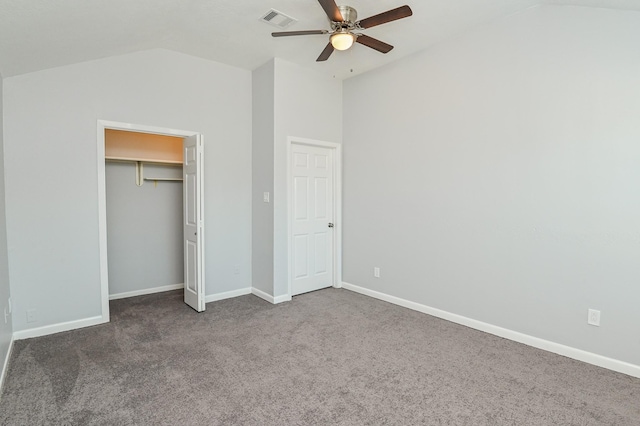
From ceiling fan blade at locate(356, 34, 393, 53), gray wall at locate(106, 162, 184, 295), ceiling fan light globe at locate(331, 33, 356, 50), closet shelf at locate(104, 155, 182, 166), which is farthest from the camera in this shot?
gray wall at locate(106, 162, 184, 295)

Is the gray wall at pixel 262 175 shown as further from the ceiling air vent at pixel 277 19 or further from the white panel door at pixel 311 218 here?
the ceiling air vent at pixel 277 19

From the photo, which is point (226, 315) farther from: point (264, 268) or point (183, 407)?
point (183, 407)

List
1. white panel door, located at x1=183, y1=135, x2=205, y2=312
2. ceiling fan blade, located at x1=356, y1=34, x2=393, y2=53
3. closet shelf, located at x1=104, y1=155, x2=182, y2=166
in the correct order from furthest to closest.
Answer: closet shelf, located at x1=104, y1=155, x2=182, y2=166 → white panel door, located at x1=183, y1=135, x2=205, y2=312 → ceiling fan blade, located at x1=356, y1=34, x2=393, y2=53

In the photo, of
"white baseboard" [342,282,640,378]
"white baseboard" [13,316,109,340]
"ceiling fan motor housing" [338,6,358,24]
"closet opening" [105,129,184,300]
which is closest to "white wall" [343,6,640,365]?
"white baseboard" [342,282,640,378]

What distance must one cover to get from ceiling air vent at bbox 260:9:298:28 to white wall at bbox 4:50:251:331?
1.33 metres

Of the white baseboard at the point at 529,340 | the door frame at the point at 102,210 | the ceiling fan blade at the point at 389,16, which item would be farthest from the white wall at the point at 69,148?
the white baseboard at the point at 529,340

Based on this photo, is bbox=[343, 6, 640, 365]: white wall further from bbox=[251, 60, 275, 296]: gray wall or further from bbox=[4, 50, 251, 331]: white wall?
bbox=[4, 50, 251, 331]: white wall

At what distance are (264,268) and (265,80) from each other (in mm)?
2407

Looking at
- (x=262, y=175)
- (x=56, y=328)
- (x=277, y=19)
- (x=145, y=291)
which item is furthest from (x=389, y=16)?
(x=145, y=291)

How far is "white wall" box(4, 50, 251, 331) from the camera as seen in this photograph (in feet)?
10.00

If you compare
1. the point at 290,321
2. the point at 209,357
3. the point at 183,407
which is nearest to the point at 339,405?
the point at 183,407

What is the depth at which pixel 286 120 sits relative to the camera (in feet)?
14.0

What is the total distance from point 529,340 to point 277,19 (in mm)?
3748

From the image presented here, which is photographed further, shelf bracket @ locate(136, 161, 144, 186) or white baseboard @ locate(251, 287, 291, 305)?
shelf bracket @ locate(136, 161, 144, 186)
